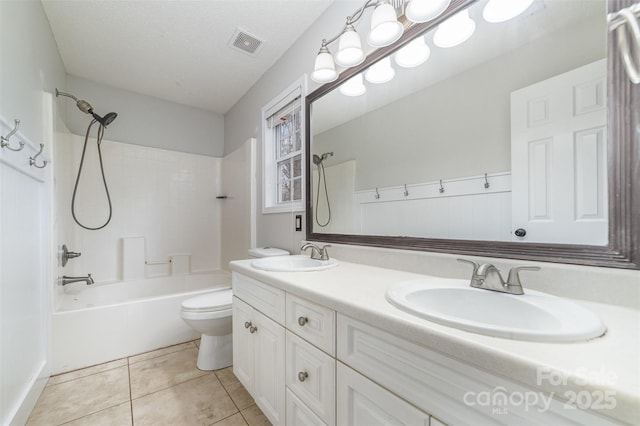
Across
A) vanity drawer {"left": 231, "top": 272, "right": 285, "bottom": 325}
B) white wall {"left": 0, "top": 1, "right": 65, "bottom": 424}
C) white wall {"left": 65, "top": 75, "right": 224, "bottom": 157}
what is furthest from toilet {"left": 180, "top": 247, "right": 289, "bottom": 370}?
white wall {"left": 65, "top": 75, "right": 224, "bottom": 157}

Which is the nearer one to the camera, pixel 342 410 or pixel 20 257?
pixel 342 410

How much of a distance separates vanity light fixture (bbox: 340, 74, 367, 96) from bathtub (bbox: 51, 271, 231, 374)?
1.92 metres

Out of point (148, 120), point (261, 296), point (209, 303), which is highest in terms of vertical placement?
point (148, 120)

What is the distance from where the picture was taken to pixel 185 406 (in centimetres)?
141

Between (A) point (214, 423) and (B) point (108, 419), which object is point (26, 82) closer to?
(B) point (108, 419)

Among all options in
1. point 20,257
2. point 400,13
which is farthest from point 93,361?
point 400,13

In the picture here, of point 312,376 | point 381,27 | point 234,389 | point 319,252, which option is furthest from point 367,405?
point 381,27

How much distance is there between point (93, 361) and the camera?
1.80 meters

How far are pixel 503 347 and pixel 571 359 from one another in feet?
0.30

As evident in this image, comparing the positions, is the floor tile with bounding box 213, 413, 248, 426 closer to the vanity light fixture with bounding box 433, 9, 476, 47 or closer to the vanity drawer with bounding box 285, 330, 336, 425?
the vanity drawer with bounding box 285, 330, 336, 425

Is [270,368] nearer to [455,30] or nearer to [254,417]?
[254,417]

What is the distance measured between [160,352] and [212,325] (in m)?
0.68

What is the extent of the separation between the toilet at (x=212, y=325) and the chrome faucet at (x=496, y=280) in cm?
134

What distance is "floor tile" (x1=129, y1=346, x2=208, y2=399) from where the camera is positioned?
1.58 metres
